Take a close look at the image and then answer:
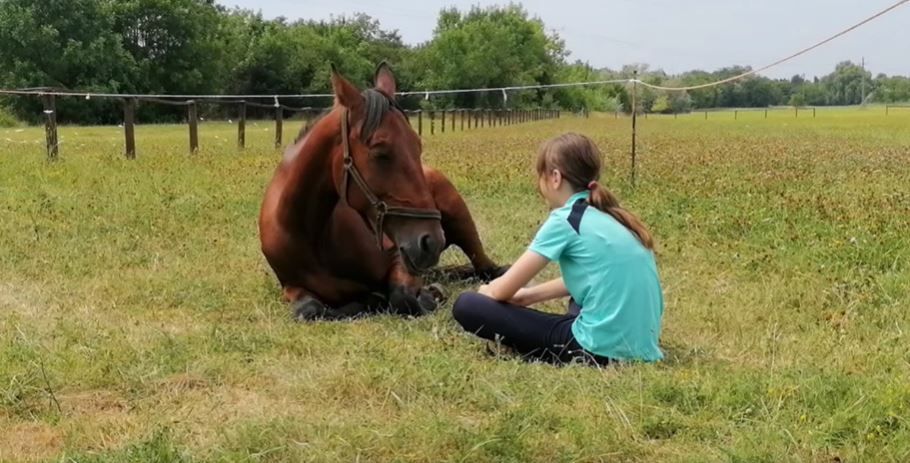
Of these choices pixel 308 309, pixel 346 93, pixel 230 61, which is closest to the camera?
pixel 346 93

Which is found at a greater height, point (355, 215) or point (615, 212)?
point (615, 212)

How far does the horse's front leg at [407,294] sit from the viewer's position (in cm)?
508

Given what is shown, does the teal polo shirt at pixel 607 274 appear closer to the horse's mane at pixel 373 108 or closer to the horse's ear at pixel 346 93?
the horse's mane at pixel 373 108

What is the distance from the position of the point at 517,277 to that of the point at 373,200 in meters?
0.90

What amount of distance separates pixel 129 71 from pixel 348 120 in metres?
51.8

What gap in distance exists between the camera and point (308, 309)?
495cm

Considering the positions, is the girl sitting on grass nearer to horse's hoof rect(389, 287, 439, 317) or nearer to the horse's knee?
the horse's knee

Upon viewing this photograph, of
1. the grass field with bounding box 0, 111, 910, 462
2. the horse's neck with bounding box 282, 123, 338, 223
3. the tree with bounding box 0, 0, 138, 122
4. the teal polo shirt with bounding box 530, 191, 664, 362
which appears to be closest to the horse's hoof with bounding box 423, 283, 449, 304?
the grass field with bounding box 0, 111, 910, 462

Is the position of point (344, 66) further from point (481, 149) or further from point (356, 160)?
point (356, 160)

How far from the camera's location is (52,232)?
7375 millimetres

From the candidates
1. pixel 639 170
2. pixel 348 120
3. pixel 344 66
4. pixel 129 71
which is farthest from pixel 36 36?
pixel 348 120

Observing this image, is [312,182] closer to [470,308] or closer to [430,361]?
[470,308]

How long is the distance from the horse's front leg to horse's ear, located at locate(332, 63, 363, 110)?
930mm

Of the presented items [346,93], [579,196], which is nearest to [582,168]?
[579,196]
